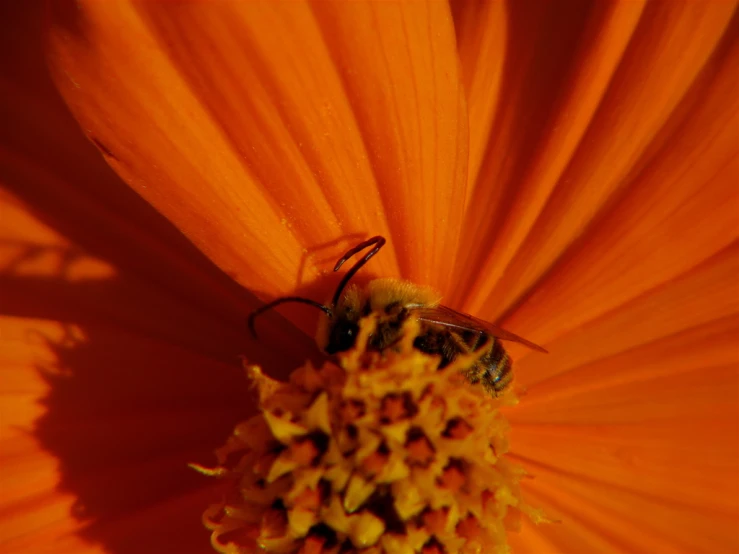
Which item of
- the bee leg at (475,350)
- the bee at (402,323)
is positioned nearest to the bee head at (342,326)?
the bee at (402,323)

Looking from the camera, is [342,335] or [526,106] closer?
[342,335]

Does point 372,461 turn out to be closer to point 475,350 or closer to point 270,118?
point 475,350

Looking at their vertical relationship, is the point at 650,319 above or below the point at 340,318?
below

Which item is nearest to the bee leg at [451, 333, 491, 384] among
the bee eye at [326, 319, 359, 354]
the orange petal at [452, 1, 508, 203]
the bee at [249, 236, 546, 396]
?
the bee at [249, 236, 546, 396]

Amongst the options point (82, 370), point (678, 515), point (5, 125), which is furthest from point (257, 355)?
point (678, 515)

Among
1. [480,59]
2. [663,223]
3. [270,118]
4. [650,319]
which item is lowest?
[650,319]

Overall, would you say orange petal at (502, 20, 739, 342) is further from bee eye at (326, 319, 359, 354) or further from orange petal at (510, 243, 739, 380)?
bee eye at (326, 319, 359, 354)

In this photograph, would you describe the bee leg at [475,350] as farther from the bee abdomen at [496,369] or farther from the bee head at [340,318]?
the bee head at [340,318]

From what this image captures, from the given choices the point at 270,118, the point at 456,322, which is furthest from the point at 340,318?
the point at 270,118
